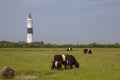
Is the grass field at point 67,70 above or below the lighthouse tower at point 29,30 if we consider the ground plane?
below

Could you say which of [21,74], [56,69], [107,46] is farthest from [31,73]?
[107,46]

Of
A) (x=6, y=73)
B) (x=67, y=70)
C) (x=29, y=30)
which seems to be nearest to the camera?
(x=6, y=73)

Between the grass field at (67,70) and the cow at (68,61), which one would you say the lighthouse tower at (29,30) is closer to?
the grass field at (67,70)

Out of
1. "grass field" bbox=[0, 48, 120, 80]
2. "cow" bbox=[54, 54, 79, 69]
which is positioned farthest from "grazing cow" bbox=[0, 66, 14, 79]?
"cow" bbox=[54, 54, 79, 69]

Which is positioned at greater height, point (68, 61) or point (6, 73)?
point (68, 61)

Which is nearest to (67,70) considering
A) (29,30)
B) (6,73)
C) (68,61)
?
(68,61)

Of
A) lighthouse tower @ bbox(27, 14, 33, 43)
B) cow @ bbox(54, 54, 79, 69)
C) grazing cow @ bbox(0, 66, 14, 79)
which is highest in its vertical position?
lighthouse tower @ bbox(27, 14, 33, 43)

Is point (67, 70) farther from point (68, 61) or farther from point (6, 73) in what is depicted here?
point (6, 73)

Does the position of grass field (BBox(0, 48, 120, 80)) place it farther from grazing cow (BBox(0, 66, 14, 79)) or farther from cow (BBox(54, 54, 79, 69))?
cow (BBox(54, 54, 79, 69))

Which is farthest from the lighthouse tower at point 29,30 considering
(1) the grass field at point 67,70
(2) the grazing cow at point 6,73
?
(2) the grazing cow at point 6,73

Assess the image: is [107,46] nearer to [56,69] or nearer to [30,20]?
[30,20]

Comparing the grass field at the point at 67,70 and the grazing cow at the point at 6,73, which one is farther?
the grass field at the point at 67,70

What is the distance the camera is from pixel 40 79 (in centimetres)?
2014

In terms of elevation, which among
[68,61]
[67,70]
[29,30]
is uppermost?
[29,30]
